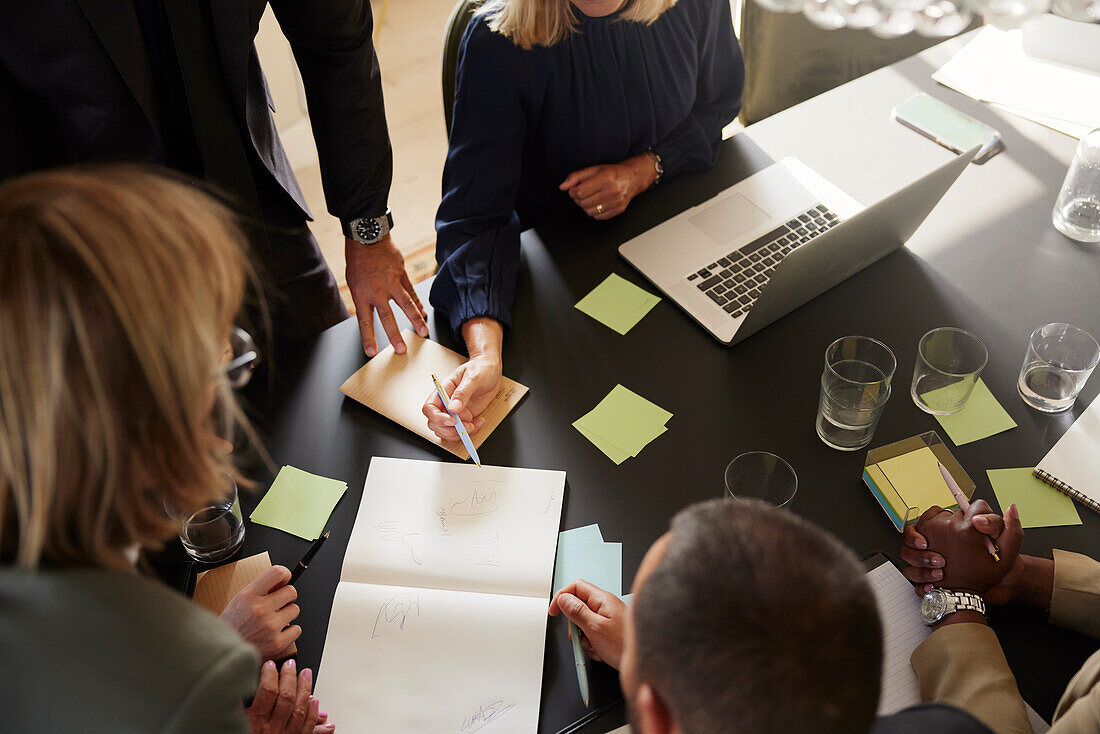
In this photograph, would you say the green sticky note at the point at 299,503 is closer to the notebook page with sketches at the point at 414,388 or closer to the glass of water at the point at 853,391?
the notebook page with sketches at the point at 414,388

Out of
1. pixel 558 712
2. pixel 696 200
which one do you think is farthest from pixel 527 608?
pixel 696 200

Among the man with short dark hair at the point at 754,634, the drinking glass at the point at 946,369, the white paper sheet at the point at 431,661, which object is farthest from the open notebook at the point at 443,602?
the drinking glass at the point at 946,369

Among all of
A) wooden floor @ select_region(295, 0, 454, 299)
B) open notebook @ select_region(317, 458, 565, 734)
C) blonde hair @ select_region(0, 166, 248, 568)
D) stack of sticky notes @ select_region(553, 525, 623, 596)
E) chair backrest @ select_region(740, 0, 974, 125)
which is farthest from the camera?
wooden floor @ select_region(295, 0, 454, 299)

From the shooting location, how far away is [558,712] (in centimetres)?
91

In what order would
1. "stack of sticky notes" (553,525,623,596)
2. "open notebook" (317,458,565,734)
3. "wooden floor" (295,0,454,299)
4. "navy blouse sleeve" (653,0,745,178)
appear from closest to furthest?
"open notebook" (317,458,565,734), "stack of sticky notes" (553,525,623,596), "navy blouse sleeve" (653,0,745,178), "wooden floor" (295,0,454,299)

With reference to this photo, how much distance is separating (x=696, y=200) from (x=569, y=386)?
1.80 ft

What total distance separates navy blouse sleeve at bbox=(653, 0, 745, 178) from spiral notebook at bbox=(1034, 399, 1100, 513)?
0.83 meters

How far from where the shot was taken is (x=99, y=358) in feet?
1.85

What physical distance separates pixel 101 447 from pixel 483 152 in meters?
1.04

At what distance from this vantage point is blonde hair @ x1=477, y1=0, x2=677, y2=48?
1.43 meters

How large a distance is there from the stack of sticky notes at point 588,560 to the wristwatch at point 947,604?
378mm

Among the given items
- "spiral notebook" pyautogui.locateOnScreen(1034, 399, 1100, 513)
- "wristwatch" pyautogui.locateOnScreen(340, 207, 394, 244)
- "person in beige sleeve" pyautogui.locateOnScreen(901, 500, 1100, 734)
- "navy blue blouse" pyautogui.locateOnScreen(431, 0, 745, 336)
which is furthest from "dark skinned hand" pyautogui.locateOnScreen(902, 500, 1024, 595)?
"wristwatch" pyautogui.locateOnScreen(340, 207, 394, 244)

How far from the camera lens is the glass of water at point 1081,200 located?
4.62 feet

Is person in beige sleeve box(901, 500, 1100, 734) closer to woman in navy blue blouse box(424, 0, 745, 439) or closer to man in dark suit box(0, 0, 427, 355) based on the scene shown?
woman in navy blue blouse box(424, 0, 745, 439)
